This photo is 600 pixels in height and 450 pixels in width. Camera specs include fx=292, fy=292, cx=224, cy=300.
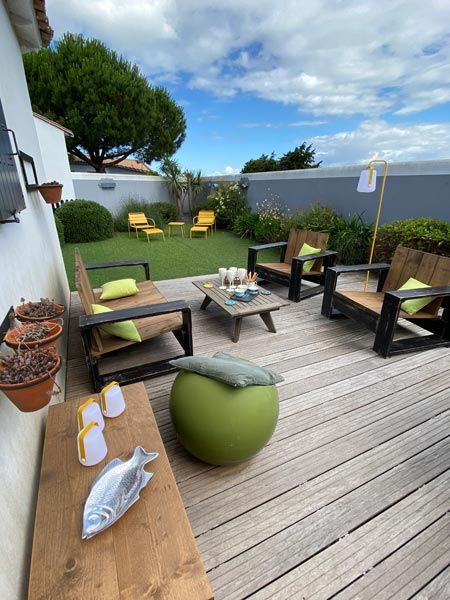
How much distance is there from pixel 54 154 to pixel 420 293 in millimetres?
9642

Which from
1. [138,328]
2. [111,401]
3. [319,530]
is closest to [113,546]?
[111,401]

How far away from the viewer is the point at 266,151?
18094 millimetres

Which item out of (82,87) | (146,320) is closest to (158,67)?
(82,87)

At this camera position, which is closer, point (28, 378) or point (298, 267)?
point (28, 378)

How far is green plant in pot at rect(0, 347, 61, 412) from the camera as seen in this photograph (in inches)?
34.3

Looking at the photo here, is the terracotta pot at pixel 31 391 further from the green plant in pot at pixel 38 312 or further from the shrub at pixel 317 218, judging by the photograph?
the shrub at pixel 317 218

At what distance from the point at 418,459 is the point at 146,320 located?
7.41 ft

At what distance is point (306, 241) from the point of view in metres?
4.44

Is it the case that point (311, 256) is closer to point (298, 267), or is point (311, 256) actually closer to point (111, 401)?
point (298, 267)

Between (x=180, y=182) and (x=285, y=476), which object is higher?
(x=180, y=182)

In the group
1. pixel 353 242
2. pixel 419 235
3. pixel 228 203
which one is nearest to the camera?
pixel 419 235

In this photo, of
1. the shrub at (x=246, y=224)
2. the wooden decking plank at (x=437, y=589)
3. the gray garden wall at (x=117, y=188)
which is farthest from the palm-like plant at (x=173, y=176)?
the wooden decking plank at (x=437, y=589)

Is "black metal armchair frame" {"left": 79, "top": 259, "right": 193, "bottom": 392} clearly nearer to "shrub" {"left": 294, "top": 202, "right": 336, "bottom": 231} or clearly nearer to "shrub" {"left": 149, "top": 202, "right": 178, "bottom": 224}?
"shrub" {"left": 294, "top": 202, "right": 336, "bottom": 231}

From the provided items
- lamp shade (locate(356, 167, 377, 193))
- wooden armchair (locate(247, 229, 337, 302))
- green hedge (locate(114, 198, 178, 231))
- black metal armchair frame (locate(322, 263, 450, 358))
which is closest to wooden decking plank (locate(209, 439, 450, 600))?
black metal armchair frame (locate(322, 263, 450, 358))
